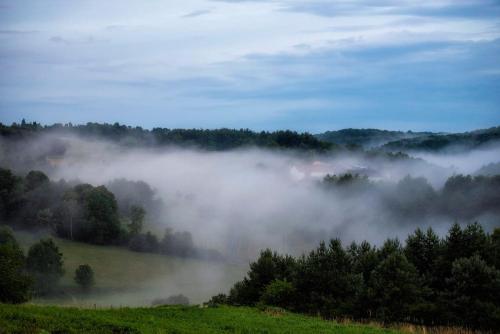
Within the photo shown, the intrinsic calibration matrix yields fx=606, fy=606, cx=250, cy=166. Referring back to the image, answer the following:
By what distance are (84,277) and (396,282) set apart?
76.0m

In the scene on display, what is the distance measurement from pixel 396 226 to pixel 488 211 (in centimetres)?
2505

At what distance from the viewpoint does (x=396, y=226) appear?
6171 inches

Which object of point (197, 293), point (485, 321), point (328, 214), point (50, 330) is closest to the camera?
point (50, 330)

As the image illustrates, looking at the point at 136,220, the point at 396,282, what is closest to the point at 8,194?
the point at 136,220

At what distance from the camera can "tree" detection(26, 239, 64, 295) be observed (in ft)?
357

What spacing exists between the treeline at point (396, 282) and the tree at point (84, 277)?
5830 cm

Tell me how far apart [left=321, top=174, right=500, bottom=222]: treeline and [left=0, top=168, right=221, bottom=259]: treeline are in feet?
174

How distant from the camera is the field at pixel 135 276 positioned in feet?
355

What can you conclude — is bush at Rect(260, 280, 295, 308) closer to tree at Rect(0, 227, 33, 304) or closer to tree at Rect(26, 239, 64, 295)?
tree at Rect(0, 227, 33, 304)

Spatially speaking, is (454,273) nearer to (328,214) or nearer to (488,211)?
(488,211)

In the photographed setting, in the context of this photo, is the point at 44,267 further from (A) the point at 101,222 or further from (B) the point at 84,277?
(A) the point at 101,222

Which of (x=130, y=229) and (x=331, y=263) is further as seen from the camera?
(x=130, y=229)

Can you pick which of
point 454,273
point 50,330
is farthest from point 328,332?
point 454,273

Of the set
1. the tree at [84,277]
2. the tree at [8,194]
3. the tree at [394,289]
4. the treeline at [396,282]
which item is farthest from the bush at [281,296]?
the tree at [8,194]
